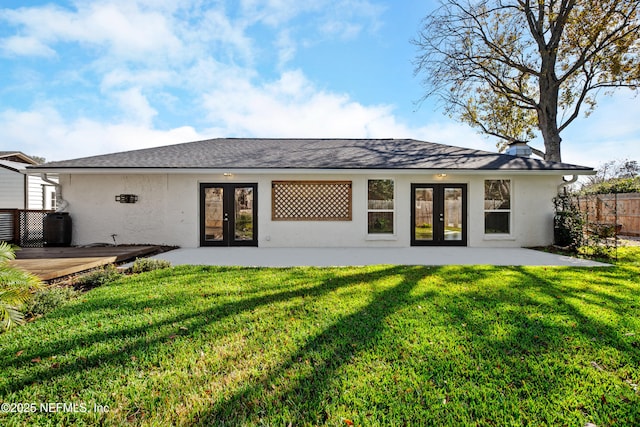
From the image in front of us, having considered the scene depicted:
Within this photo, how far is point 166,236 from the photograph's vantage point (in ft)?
30.8

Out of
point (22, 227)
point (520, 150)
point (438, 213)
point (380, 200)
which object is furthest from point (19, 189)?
point (520, 150)

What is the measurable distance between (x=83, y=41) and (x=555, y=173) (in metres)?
16.3

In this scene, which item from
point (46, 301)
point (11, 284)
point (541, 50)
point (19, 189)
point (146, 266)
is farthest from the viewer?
point (19, 189)

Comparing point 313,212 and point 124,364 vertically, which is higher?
point 313,212

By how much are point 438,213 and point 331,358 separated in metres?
8.10

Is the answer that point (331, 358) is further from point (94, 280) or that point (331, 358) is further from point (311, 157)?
point (311, 157)

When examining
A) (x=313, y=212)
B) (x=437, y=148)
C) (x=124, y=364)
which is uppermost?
(x=437, y=148)

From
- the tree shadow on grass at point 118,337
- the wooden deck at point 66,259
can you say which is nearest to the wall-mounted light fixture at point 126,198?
the wooden deck at point 66,259

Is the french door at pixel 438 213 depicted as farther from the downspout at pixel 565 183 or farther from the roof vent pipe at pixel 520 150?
the roof vent pipe at pixel 520 150

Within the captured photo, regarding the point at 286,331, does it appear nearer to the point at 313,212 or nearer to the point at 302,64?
the point at 313,212

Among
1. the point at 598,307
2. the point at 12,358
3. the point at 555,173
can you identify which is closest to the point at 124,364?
the point at 12,358

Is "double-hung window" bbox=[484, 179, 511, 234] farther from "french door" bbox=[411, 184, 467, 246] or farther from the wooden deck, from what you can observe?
the wooden deck

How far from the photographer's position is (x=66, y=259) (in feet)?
21.1

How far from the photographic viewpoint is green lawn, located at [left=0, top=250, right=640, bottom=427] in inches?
77.5
